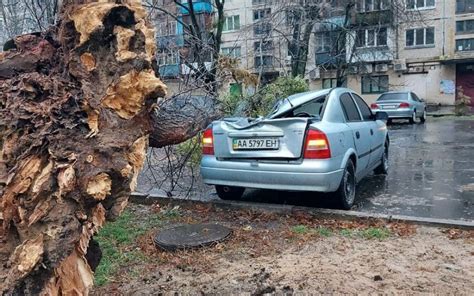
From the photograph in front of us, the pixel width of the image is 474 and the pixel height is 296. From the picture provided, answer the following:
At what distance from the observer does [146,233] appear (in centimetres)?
493

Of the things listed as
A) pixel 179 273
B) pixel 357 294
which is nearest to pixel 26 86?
pixel 179 273

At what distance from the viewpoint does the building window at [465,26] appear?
31750 millimetres

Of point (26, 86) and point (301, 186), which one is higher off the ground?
point (26, 86)

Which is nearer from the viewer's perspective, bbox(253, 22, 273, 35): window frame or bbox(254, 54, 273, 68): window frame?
bbox(254, 54, 273, 68): window frame

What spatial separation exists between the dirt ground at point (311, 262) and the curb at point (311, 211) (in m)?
0.09

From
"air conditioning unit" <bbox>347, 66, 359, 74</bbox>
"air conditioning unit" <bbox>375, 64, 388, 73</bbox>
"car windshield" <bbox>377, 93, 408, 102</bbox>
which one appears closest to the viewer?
"car windshield" <bbox>377, 93, 408, 102</bbox>

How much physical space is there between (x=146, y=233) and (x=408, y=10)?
2000 centimetres

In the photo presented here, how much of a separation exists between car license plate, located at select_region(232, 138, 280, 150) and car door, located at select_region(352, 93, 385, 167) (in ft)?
6.92

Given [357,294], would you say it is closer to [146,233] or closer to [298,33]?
[146,233]

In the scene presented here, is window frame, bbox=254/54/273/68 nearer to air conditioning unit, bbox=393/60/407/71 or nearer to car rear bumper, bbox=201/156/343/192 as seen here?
car rear bumper, bbox=201/156/343/192

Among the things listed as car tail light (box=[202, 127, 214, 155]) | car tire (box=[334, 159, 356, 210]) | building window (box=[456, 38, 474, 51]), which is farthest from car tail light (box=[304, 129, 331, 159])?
building window (box=[456, 38, 474, 51])

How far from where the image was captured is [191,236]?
182 inches

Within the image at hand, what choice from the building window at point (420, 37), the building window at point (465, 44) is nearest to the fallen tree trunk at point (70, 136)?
the building window at point (465, 44)

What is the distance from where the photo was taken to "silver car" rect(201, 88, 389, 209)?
5.18m
